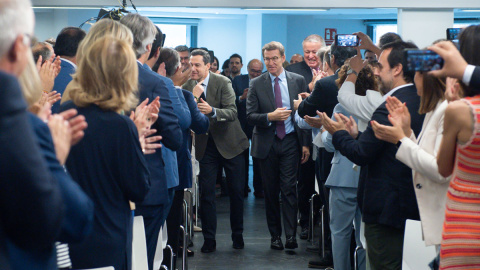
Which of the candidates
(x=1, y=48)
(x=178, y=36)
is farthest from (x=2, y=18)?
(x=178, y=36)

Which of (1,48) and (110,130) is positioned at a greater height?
(1,48)

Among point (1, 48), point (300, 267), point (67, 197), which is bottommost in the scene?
point (300, 267)

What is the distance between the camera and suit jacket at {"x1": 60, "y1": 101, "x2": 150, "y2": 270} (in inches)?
92.8

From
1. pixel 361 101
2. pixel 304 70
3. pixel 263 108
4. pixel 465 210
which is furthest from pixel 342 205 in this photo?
pixel 304 70

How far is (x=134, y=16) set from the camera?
11.4ft

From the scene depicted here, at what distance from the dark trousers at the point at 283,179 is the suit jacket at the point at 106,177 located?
3.20m

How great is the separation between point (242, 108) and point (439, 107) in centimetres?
588

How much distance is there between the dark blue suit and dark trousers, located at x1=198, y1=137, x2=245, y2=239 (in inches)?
85.1

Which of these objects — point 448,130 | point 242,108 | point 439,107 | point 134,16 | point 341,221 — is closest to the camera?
point 448,130

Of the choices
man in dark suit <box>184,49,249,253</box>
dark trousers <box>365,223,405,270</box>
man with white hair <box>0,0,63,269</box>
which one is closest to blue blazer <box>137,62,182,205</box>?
dark trousers <box>365,223,405,270</box>

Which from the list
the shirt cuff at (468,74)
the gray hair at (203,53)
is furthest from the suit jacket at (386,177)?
the gray hair at (203,53)

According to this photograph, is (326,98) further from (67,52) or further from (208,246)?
(67,52)

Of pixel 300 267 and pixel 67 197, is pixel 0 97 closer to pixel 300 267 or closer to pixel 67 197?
pixel 67 197

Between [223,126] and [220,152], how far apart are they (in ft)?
0.78
